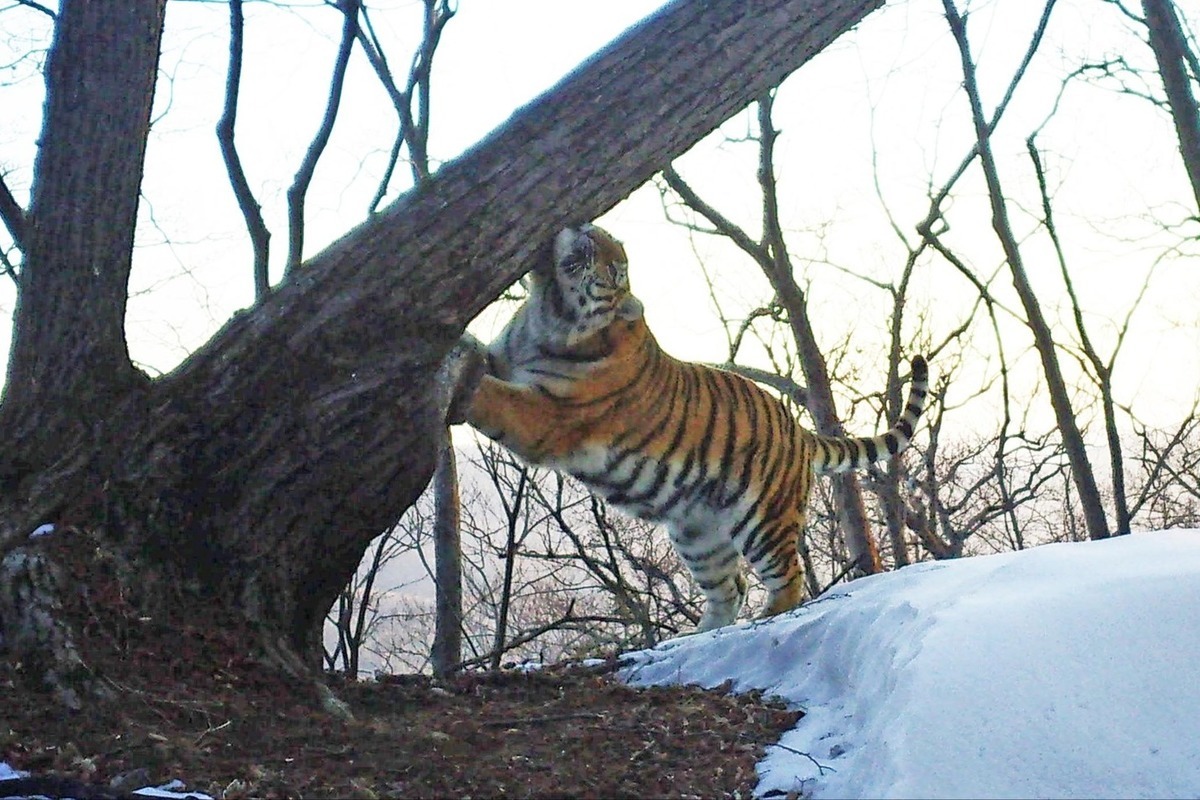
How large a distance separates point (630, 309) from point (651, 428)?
0.61 meters

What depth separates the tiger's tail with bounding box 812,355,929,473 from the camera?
625 centimetres

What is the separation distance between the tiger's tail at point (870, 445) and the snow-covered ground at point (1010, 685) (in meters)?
2.83

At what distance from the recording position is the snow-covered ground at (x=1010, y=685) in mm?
2139

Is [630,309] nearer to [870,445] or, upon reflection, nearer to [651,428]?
[651,428]

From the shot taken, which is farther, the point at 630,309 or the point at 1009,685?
the point at 630,309

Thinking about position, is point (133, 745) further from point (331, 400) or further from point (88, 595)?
point (331, 400)

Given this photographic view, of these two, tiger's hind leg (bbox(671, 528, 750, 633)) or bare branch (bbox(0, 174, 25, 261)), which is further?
tiger's hind leg (bbox(671, 528, 750, 633))

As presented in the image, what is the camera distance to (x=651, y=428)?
517 cm

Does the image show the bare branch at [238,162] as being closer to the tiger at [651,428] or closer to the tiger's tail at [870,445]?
the tiger at [651,428]

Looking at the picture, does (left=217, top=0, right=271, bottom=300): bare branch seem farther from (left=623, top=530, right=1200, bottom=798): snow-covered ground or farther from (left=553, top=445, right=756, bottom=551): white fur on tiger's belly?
(left=623, top=530, right=1200, bottom=798): snow-covered ground

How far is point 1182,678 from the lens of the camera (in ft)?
7.91

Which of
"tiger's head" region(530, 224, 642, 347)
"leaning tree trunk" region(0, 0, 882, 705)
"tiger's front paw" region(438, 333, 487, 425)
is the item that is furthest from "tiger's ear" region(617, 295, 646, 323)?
"leaning tree trunk" region(0, 0, 882, 705)

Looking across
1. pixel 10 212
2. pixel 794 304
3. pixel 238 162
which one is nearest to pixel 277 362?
pixel 10 212

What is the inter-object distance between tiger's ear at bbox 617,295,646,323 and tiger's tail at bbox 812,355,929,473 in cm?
176
